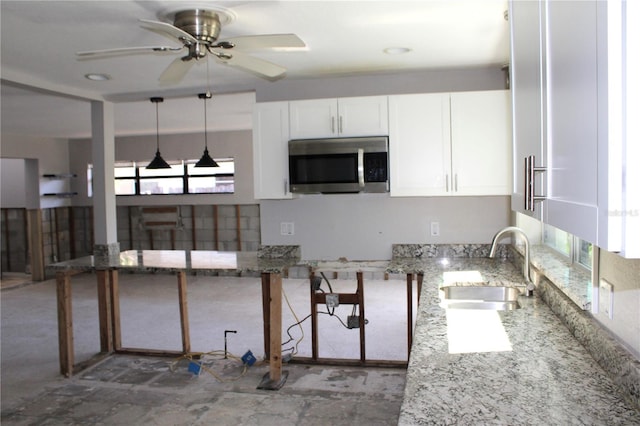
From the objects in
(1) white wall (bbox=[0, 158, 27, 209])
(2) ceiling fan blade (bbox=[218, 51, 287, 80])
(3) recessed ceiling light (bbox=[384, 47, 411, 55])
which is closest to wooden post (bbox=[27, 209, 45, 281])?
(1) white wall (bbox=[0, 158, 27, 209])

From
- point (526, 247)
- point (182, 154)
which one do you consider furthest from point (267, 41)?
point (182, 154)

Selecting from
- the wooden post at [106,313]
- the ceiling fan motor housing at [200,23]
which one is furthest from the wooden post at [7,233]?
the ceiling fan motor housing at [200,23]

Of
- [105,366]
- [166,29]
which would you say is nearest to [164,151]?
[105,366]

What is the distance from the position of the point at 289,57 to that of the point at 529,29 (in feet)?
8.68

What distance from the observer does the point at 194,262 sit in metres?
3.84

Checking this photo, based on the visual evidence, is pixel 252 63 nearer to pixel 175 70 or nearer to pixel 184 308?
pixel 175 70

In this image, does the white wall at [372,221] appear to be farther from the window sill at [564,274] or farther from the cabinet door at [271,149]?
the window sill at [564,274]

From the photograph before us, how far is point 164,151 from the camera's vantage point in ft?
31.2

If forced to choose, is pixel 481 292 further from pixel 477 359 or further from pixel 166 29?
pixel 166 29

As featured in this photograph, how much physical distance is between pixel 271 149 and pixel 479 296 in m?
2.06

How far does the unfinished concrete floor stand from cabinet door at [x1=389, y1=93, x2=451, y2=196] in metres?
1.39

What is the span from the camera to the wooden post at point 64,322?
12.5ft

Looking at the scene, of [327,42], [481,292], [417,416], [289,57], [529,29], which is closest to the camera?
[417,416]

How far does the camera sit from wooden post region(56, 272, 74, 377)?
3.82 metres
